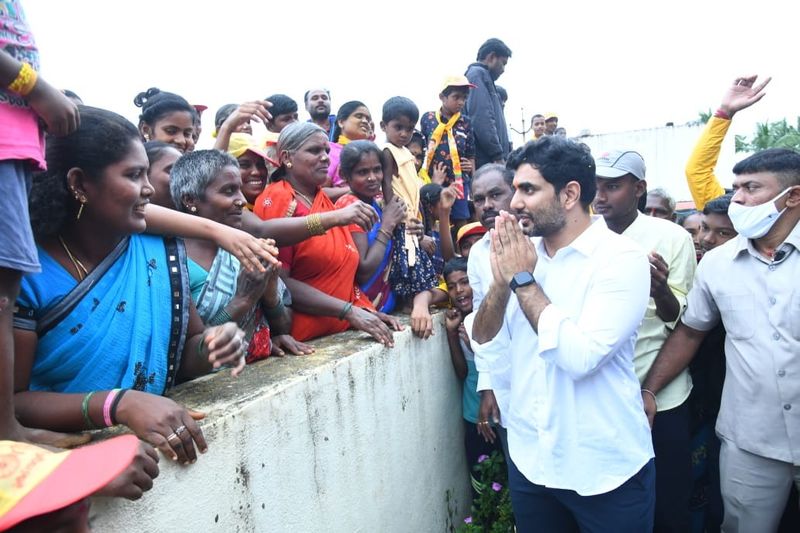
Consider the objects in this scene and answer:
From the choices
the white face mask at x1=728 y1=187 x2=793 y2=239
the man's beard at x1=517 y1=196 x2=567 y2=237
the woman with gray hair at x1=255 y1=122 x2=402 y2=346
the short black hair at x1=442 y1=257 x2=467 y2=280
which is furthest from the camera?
the short black hair at x1=442 y1=257 x2=467 y2=280

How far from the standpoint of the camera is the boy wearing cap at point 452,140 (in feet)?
17.3

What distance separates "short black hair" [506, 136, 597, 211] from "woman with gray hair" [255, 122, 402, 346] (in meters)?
0.90

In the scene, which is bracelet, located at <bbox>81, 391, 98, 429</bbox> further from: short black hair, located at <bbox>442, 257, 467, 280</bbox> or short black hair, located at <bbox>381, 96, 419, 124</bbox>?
short black hair, located at <bbox>381, 96, 419, 124</bbox>

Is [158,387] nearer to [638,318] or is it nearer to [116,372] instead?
[116,372]

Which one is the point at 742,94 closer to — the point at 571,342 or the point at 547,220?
the point at 547,220

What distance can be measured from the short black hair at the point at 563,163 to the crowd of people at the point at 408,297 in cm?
1

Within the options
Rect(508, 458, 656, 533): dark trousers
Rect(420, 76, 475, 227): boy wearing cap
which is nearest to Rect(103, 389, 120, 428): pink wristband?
Rect(508, 458, 656, 533): dark trousers

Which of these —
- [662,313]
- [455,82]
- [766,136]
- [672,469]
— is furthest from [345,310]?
[766,136]

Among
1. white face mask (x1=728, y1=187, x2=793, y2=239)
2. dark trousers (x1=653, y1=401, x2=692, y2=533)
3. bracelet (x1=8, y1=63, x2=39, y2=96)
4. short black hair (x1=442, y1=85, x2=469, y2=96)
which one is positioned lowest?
dark trousers (x1=653, y1=401, x2=692, y2=533)

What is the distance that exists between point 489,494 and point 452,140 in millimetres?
3213

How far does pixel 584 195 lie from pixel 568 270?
32 cm

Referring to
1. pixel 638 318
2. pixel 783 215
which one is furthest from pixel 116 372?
pixel 783 215

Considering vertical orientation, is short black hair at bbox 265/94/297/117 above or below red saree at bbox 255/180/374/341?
above

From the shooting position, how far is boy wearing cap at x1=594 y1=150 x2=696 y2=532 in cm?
295
